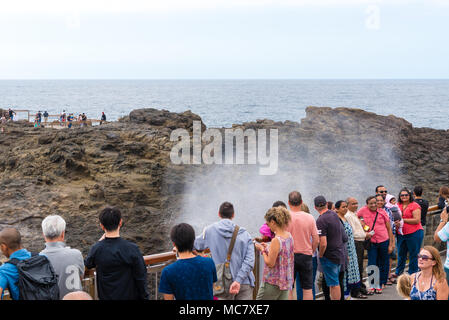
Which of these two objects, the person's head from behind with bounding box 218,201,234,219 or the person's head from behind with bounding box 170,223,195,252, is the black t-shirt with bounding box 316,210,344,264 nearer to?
the person's head from behind with bounding box 218,201,234,219

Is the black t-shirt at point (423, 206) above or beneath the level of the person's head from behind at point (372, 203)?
beneath

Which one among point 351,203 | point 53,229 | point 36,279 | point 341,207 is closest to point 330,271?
point 341,207

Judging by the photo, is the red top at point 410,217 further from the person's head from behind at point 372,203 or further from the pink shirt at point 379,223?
the person's head from behind at point 372,203

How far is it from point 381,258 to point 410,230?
83cm

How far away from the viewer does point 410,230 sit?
8.69 metres

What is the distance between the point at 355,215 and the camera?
7.97 m

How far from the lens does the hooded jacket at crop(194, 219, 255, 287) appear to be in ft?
17.3

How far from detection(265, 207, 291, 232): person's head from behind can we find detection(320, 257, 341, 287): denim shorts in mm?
1805

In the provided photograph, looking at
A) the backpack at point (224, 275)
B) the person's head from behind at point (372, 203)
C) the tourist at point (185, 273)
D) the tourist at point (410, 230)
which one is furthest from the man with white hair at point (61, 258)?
the tourist at point (410, 230)

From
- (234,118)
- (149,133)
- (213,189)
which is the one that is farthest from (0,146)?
(234,118)

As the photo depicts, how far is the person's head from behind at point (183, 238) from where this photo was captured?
14.5 ft

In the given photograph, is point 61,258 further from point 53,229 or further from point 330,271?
point 330,271

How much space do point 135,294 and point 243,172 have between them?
15.6 m

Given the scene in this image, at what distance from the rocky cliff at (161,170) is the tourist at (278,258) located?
996cm
